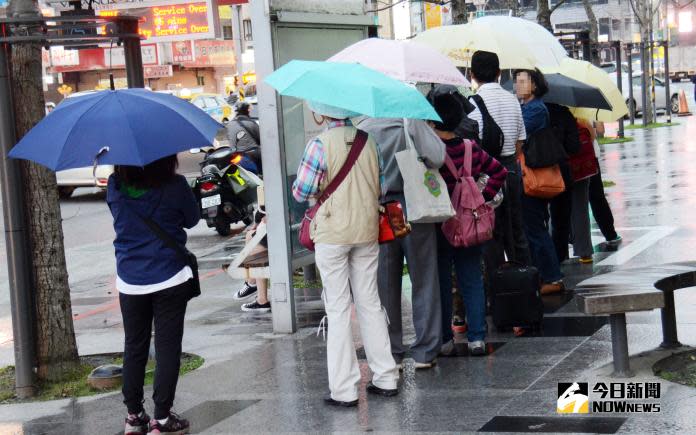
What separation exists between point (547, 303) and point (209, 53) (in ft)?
171

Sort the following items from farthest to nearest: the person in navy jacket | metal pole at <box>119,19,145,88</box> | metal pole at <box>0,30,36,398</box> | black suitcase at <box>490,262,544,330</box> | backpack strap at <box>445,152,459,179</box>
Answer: metal pole at <box>119,19,145,88</box>, black suitcase at <box>490,262,544,330</box>, metal pole at <box>0,30,36,398</box>, backpack strap at <box>445,152,459,179</box>, the person in navy jacket

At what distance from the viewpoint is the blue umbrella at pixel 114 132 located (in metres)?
5.87

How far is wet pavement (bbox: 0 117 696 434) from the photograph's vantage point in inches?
238

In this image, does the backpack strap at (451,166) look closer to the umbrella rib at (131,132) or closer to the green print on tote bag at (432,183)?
the green print on tote bag at (432,183)

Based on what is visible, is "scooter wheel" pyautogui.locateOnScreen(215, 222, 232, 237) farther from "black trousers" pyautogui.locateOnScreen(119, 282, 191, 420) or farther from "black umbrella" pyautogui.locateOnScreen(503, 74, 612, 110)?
"black trousers" pyautogui.locateOnScreen(119, 282, 191, 420)

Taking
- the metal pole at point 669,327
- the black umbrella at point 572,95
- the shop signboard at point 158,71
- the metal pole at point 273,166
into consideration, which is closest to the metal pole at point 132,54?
the metal pole at point 273,166

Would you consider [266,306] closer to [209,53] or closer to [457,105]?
[457,105]

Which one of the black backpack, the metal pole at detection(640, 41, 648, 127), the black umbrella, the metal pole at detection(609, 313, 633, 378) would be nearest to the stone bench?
the metal pole at detection(609, 313, 633, 378)

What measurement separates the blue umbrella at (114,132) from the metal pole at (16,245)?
4.73 ft

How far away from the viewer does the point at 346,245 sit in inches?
256

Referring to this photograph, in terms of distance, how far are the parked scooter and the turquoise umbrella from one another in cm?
919

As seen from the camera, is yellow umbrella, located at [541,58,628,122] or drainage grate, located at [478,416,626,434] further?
yellow umbrella, located at [541,58,628,122]

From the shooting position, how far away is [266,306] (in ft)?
33.8

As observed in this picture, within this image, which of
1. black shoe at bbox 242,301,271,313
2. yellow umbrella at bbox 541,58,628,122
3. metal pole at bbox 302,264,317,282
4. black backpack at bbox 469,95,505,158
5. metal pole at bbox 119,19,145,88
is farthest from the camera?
metal pole at bbox 302,264,317,282
